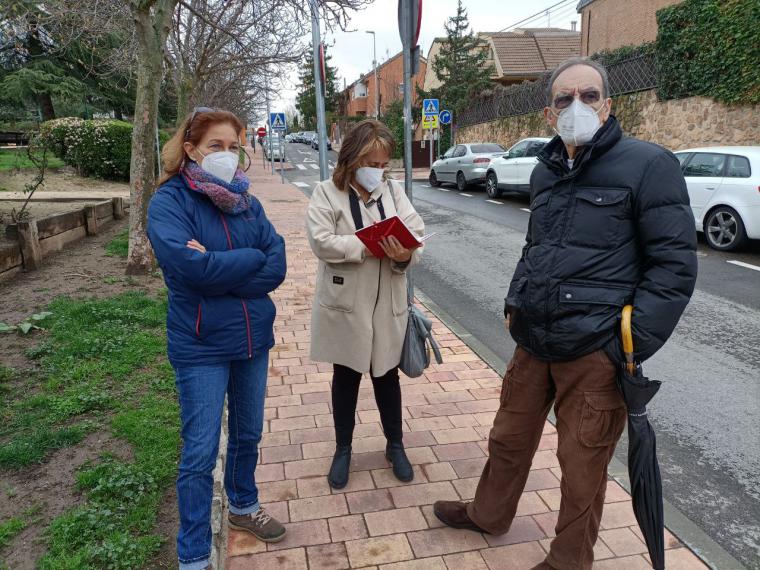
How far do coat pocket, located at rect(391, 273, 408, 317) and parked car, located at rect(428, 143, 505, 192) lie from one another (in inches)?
651

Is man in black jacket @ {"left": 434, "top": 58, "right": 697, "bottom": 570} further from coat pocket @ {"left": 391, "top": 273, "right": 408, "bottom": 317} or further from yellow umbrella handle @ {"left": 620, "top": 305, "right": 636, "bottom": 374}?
coat pocket @ {"left": 391, "top": 273, "right": 408, "bottom": 317}

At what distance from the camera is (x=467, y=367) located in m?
4.79

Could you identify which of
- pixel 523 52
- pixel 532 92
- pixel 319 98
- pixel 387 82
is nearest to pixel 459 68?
pixel 523 52

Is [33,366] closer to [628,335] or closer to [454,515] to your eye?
[454,515]

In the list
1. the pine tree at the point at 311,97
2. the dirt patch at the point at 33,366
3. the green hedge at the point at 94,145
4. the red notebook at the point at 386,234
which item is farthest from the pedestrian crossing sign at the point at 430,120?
the pine tree at the point at 311,97

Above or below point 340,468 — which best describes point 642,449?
above

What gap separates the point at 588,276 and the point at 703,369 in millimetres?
3511

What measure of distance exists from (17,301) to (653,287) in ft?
19.7

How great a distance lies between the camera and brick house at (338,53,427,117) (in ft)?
166

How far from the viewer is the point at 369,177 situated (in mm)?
2809

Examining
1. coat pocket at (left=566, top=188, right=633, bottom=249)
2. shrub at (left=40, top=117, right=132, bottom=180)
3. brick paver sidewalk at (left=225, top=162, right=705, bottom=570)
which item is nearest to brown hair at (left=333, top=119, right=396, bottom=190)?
coat pocket at (left=566, top=188, right=633, bottom=249)

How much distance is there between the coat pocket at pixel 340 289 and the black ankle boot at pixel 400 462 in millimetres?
899

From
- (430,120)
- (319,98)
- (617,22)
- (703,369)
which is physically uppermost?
(617,22)

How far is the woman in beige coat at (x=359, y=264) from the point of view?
2764mm
